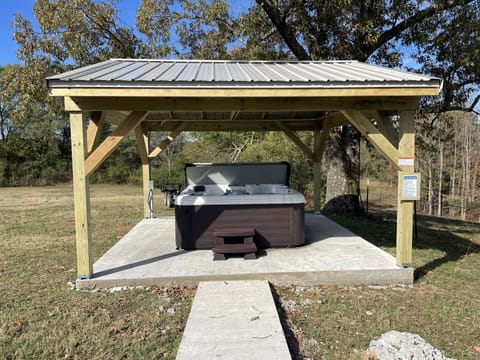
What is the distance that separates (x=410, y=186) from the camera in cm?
396

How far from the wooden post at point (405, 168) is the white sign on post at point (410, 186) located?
65 mm

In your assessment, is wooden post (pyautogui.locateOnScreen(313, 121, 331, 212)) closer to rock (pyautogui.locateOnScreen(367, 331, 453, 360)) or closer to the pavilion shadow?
the pavilion shadow

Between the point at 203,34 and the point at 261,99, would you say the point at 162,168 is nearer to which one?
the point at 203,34

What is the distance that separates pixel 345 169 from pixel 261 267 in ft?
17.0

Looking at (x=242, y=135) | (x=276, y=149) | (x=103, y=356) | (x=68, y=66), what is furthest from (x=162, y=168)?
(x=103, y=356)

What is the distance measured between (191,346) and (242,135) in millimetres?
14325

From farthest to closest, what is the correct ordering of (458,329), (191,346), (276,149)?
(276,149), (458,329), (191,346)

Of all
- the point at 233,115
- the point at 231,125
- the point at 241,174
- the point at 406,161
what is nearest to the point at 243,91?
the point at 406,161

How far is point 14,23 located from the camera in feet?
28.4

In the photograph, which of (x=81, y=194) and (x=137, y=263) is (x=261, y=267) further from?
(x=81, y=194)

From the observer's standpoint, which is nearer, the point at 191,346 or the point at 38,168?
the point at 191,346

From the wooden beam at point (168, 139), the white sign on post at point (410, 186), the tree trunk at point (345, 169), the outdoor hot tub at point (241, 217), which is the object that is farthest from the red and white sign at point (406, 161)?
the wooden beam at point (168, 139)

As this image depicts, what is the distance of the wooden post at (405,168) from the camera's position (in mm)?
3941

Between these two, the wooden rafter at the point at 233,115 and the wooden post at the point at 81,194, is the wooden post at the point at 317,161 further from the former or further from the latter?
the wooden post at the point at 81,194
